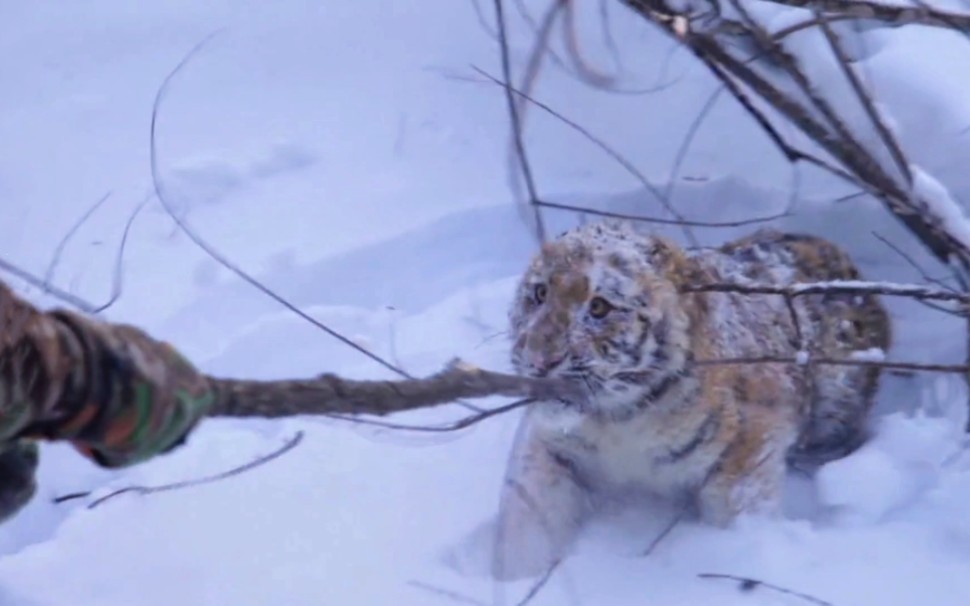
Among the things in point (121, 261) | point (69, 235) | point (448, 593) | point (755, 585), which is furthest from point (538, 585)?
point (69, 235)

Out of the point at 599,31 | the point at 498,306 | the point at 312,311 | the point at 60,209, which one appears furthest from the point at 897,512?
the point at 60,209

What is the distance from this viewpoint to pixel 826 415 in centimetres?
Result: 295

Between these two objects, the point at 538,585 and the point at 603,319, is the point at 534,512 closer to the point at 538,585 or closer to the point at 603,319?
the point at 538,585

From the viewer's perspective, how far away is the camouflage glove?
104cm

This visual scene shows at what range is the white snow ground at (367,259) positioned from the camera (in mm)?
2406

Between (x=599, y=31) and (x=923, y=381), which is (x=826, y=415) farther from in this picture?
(x=599, y=31)

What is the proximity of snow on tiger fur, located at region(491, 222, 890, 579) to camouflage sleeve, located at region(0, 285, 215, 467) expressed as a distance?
1.25 metres

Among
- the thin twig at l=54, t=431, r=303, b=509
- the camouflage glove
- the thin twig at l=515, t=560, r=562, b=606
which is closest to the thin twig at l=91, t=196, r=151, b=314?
the thin twig at l=54, t=431, r=303, b=509

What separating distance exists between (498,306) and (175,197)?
103 cm

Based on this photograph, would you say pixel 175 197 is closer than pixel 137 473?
No

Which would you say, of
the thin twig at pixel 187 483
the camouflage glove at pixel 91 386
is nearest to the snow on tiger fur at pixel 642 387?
the thin twig at pixel 187 483

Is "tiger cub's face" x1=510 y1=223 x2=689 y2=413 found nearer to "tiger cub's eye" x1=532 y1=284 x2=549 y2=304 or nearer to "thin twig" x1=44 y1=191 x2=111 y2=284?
"tiger cub's eye" x1=532 y1=284 x2=549 y2=304

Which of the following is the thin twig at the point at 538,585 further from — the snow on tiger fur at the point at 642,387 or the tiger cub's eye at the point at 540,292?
the tiger cub's eye at the point at 540,292

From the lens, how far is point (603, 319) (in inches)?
92.6
